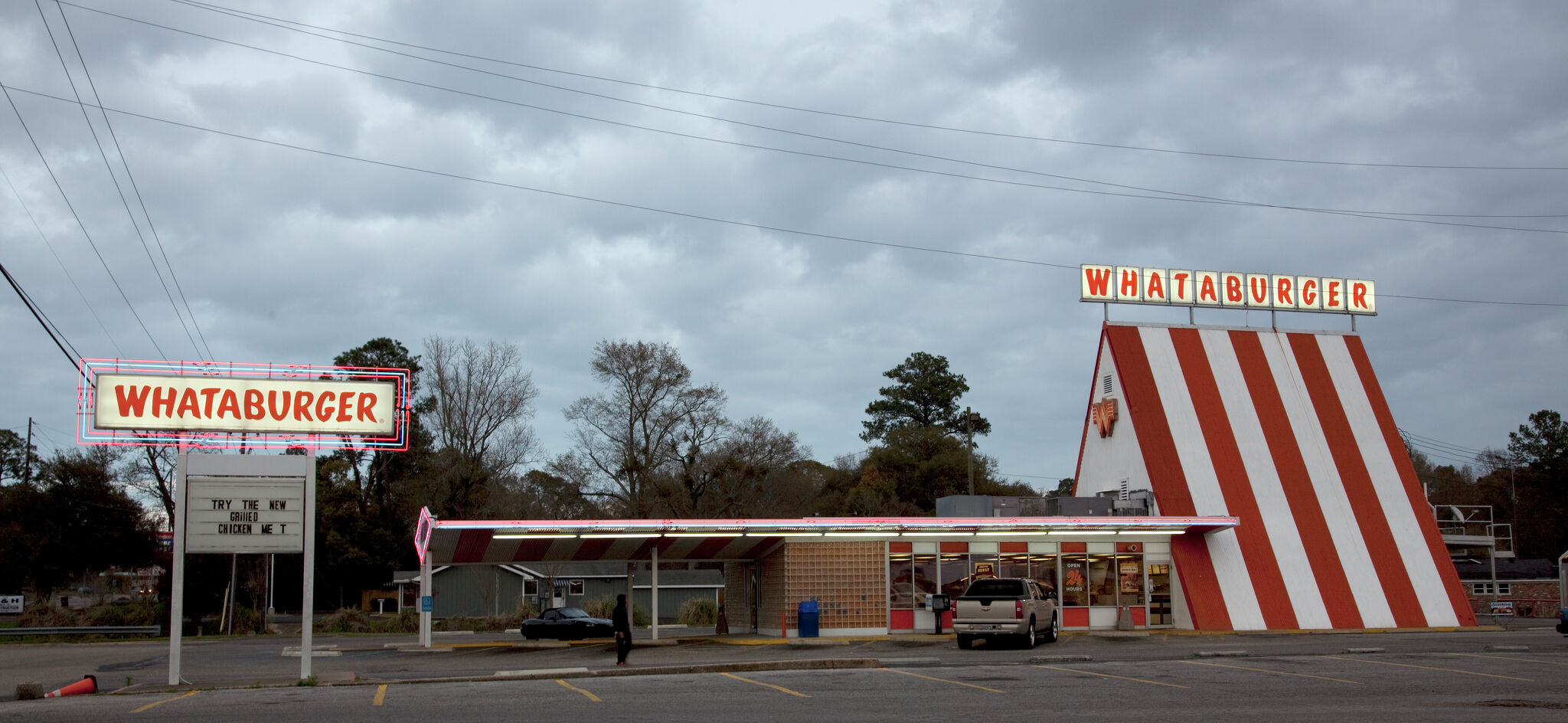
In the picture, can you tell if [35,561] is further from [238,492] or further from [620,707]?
[620,707]

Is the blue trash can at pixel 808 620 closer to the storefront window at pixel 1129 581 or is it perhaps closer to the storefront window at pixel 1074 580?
the storefront window at pixel 1074 580

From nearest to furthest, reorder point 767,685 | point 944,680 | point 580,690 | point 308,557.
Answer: point 580,690, point 767,685, point 944,680, point 308,557

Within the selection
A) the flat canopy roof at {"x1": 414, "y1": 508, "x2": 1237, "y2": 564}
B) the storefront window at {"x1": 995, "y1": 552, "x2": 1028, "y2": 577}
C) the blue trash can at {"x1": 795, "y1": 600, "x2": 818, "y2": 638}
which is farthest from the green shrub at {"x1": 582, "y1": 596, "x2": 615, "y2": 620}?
the storefront window at {"x1": 995, "y1": 552, "x2": 1028, "y2": 577}

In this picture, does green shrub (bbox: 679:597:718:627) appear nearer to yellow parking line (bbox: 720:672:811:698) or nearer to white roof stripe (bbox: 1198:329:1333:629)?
white roof stripe (bbox: 1198:329:1333:629)

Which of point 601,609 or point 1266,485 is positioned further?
point 601,609

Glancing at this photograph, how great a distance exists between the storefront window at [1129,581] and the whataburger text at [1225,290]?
9.44 meters

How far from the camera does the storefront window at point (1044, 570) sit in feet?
107

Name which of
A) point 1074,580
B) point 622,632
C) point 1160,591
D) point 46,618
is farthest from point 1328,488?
point 46,618

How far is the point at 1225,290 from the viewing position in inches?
1535

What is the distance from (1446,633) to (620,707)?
2772 centimetres

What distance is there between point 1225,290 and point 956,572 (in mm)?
15417

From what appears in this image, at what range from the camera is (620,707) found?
14.2m

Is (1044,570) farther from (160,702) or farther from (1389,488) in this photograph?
(160,702)

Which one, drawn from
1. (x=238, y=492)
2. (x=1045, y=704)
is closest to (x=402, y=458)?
(x=238, y=492)
